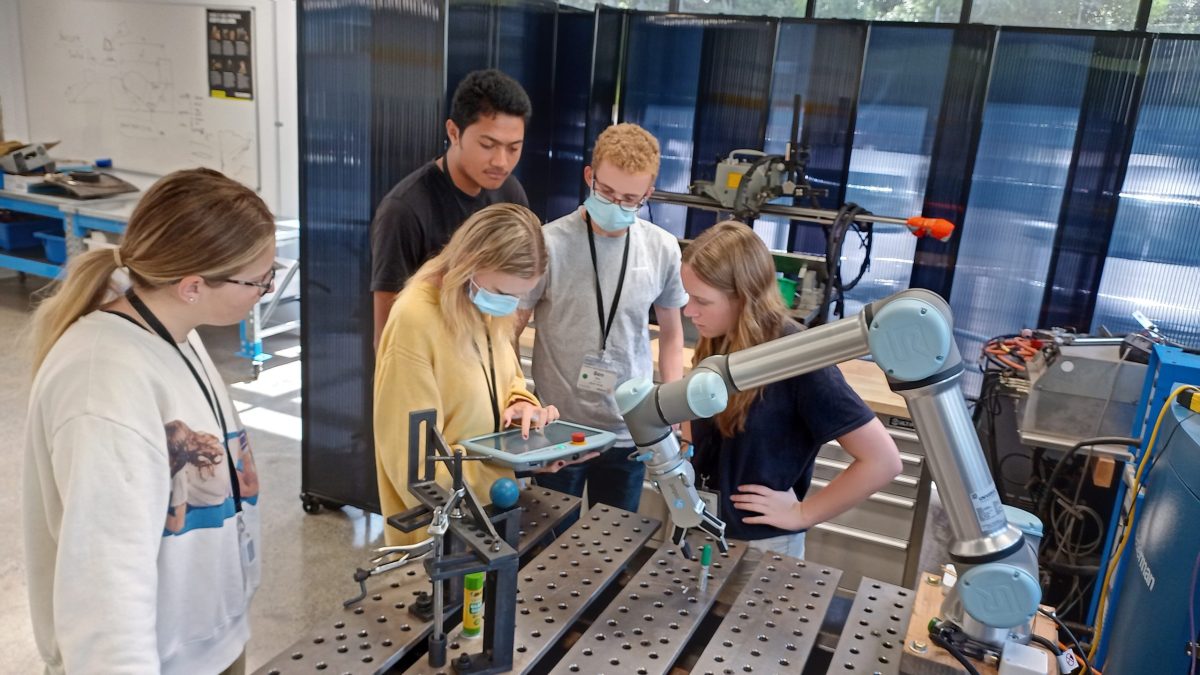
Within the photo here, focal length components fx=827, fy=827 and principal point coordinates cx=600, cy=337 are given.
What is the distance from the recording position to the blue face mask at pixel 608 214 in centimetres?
192

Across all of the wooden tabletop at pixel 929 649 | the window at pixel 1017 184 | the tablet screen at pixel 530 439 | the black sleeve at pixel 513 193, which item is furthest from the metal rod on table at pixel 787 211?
the wooden tabletop at pixel 929 649

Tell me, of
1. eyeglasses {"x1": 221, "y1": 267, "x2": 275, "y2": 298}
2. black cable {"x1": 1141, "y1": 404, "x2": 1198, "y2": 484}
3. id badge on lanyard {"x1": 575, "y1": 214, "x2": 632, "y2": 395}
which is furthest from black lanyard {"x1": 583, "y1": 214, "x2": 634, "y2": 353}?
black cable {"x1": 1141, "y1": 404, "x2": 1198, "y2": 484}

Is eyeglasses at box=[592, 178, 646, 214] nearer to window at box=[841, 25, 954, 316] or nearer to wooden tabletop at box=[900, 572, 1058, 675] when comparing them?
wooden tabletop at box=[900, 572, 1058, 675]

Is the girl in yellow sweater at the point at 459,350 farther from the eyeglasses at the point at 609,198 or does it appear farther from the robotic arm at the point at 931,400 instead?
the robotic arm at the point at 931,400

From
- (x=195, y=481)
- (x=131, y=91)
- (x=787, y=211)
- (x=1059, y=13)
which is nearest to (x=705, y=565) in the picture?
(x=195, y=481)

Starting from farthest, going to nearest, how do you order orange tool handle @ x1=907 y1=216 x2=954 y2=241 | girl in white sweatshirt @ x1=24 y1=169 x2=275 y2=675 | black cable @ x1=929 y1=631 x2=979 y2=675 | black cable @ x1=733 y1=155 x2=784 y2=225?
black cable @ x1=733 y1=155 x2=784 y2=225, orange tool handle @ x1=907 y1=216 x2=954 y2=241, black cable @ x1=929 y1=631 x2=979 y2=675, girl in white sweatshirt @ x1=24 y1=169 x2=275 y2=675

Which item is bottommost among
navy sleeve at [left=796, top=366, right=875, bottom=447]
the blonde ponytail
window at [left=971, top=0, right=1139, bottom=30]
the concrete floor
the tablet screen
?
the concrete floor

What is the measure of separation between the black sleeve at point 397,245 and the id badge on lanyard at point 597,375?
49 cm

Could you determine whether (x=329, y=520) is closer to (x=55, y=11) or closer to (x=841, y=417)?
(x=841, y=417)

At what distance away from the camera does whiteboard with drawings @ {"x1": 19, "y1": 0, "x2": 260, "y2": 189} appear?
16.6 ft

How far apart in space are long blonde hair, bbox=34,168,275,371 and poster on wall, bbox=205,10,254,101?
4.28 m

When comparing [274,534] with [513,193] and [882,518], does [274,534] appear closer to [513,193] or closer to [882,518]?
[513,193]

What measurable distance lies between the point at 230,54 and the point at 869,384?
4.18 meters

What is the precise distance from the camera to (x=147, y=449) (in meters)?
0.98
